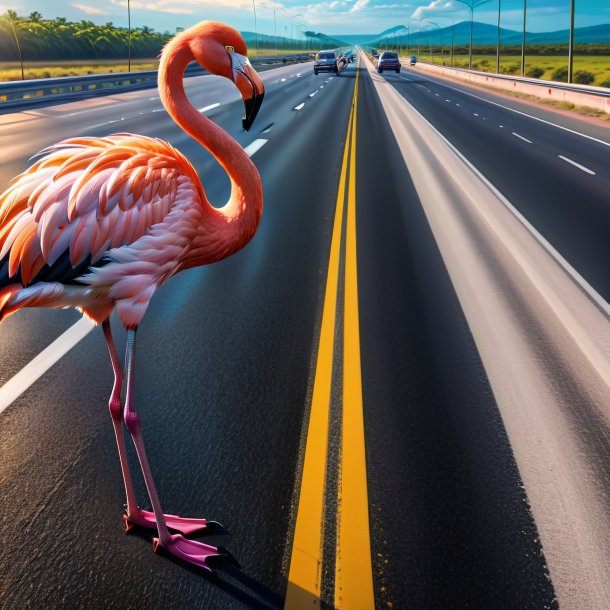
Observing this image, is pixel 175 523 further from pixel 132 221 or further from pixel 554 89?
pixel 554 89

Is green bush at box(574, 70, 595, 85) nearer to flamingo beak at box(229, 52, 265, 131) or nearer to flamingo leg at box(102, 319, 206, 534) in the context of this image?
flamingo beak at box(229, 52, 265, 131)

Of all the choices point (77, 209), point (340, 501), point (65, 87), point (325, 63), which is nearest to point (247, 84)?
point (77, 209)

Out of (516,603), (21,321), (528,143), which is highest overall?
(528,143)

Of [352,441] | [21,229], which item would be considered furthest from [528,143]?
[21,229]

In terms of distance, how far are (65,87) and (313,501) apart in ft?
92.0

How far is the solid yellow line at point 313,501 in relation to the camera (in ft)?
8.47

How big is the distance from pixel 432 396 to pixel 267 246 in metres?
4.15

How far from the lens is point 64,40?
7681 cm

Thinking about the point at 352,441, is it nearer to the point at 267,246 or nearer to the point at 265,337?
the point at 265,337

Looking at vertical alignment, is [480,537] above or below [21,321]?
below

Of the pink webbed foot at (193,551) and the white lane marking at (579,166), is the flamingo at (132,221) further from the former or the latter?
the white lane marking at (579,166)

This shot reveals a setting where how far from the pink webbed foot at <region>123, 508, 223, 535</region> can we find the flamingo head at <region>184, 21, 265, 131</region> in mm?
1970

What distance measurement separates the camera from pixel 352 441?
3.66 metres

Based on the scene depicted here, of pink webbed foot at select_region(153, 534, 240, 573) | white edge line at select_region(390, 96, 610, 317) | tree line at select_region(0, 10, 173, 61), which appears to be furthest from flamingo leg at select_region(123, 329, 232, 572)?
tree line at select_region(0, 10, 173, 61)
